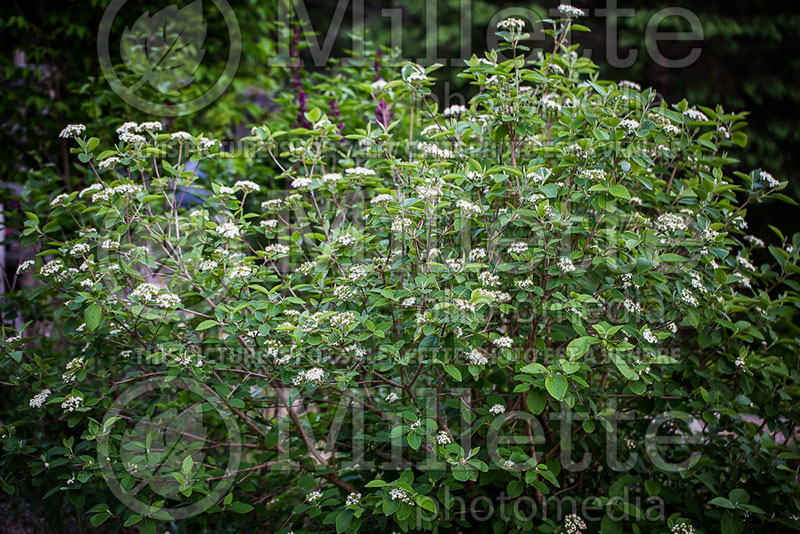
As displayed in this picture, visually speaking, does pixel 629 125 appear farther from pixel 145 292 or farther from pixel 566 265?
pixel 145 292

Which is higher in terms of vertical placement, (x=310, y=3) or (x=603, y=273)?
(x=310, y=3)

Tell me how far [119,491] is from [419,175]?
138 cm

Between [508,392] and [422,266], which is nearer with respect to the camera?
[422,266]

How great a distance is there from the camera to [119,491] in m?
1.85

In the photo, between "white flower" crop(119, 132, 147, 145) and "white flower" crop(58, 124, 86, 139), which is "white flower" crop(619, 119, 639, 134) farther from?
"white flower" crop(58, 124, 86, 139)

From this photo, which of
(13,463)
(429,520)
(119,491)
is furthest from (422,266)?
(13,463)

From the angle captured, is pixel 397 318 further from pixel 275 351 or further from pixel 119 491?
pixel 119 491

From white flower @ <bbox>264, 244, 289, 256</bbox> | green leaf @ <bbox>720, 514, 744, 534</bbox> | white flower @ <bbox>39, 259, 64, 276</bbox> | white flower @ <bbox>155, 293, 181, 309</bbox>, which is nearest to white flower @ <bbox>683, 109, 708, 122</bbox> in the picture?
green leaf @ <bbox>720, 514, 744, 534</bbox>

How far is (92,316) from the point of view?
1751 millimetres

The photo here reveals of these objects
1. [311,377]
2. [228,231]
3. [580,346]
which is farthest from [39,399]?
[580,346]
